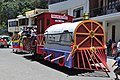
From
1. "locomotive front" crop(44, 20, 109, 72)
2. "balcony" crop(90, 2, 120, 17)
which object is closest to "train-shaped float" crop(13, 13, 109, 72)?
"locomotive front" crop(44, 20, 109, 72)

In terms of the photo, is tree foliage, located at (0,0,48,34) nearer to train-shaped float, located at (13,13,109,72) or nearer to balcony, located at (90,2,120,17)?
balcony, located at (90,2,120,17)

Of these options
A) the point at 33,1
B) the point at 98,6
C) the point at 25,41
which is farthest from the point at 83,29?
the point at 33,1

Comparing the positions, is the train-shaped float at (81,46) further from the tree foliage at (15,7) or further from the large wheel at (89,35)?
the tree foliage at (15,7)

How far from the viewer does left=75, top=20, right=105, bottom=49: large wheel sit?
13.1 metres

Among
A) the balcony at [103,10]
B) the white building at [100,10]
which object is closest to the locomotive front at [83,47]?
the white building at [100,10]

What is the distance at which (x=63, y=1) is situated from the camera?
132 ft

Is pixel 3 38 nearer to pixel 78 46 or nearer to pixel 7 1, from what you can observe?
pixel 78 46

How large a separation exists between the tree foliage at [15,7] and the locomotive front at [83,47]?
6284cm

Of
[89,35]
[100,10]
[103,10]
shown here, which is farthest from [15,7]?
[89,35]

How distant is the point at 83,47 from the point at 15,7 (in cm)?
6449

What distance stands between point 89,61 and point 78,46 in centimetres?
90

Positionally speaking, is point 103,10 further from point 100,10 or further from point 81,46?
point 81,46

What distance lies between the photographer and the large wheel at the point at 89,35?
43.1 ft

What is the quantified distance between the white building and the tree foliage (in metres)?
32.9
